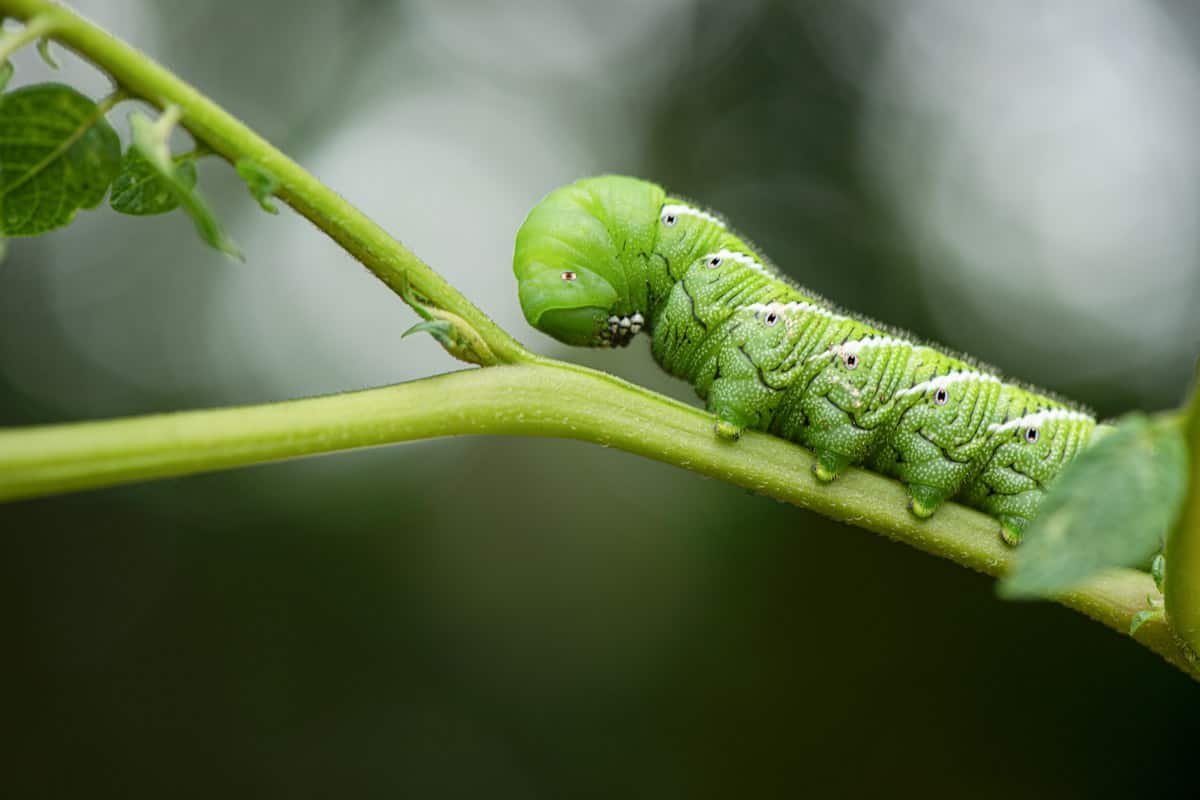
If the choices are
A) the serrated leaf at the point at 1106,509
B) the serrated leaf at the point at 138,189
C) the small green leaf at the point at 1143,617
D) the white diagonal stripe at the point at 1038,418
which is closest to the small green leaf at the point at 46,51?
the serrated leaf at the point at 138,189

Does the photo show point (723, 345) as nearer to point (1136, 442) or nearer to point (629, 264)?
point (629, 264)

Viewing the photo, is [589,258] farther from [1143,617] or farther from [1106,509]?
[1106,509]


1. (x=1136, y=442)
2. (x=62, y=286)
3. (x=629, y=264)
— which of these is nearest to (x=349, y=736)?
(x=62, y=286)

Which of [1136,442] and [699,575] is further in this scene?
[699,575]

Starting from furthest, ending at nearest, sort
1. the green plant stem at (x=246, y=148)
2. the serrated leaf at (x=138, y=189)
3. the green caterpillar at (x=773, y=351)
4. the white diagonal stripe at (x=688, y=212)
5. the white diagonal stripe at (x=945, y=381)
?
the white diagonal stripe at (x=688, y=212) < the white diagonal stripe at (x=945, y=381) < the green caterpillar at (x=773, y=351) < the serrated leaf at (x=138, y=189) < the green plant stem at (x=246, y=148)

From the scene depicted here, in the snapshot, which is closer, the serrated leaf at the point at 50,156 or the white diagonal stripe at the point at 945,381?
the serrated leaf at the point at 50,156

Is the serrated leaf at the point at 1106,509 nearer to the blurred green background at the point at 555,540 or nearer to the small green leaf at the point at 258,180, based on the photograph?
the small green leaf at the point at 258,180

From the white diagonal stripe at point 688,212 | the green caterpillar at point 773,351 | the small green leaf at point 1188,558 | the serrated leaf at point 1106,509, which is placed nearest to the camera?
the serrated leaf at point 1106,509
